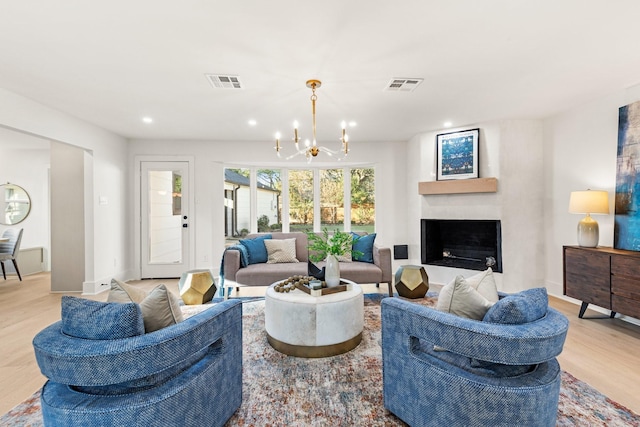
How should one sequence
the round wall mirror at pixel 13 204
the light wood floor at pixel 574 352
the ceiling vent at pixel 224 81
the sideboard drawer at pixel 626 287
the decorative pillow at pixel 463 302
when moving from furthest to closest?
the round wall mirror at pixel 13 204
the ceiling vent at pixel 224 81
the sideboard drawer at pixel 626 287
the light wood floor at pixel 574 352
the decorative pillow at pixel 463 302

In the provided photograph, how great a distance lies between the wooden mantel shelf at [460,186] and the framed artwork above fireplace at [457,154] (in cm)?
12

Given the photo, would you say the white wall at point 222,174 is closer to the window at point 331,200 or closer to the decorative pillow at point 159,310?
the window at point 331,200

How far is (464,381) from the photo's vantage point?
1.32 metres

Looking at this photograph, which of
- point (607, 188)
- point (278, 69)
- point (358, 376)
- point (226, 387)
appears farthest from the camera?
point (607, 188)

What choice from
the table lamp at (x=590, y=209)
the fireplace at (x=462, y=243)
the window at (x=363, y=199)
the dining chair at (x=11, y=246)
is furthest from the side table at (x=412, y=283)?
the dining chair at (x=11, y=246)

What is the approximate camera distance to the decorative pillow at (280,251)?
4211 mm

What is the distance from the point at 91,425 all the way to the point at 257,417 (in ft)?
2.73

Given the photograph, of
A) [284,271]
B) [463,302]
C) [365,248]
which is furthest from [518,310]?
[365,248]

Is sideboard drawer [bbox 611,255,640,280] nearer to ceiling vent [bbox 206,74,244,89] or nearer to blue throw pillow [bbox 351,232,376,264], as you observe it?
blue throw pillow [bbox 351,232,376,264]

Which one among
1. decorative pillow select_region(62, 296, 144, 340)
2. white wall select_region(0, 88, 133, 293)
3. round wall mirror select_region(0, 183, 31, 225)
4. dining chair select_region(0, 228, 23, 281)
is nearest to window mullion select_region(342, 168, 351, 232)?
white wall select_region(0, 88, 133, 293)

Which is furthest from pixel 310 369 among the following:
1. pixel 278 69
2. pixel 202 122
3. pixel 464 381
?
pixel 202 122

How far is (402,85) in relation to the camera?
2986 mm

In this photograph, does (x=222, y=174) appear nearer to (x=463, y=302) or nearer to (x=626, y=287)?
(x=463, y=302)

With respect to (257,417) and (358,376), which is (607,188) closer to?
(358,376)
